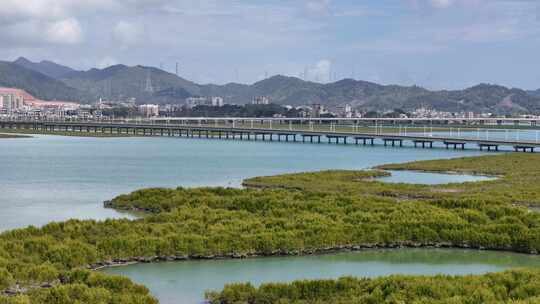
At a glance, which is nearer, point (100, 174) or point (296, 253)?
point (296, 253)

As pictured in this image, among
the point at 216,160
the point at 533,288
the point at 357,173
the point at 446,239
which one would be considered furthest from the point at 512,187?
the point at 216,160

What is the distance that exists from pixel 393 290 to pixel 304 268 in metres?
4.42

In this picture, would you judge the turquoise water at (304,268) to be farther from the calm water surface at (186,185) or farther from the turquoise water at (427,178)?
the turquoise water at (427,178)

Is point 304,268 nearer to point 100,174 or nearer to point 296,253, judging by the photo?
point 296,253

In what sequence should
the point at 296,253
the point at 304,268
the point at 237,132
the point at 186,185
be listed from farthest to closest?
the point at 237,132 < the point at 186,185 < the point at 296,253 < the point at 304,268

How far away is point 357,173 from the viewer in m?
48.2

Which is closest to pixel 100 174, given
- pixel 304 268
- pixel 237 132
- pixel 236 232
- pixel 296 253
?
pixel 236 232

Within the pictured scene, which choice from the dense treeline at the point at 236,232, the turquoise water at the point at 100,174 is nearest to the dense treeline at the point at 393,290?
the dense treeline at the point at 236,232

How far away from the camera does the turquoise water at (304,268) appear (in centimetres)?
1844

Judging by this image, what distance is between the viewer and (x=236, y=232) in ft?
74.5

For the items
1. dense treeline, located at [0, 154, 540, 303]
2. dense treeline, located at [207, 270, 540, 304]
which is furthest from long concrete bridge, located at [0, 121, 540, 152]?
dense treeline, located at [207, 270, 540, 304]

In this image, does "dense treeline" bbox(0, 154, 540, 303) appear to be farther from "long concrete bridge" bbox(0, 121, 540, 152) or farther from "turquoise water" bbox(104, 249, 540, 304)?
"long concrete bridge" bbox(0, 121, 540, 152)

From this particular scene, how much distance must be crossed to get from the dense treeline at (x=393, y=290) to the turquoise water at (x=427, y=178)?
2753 cm

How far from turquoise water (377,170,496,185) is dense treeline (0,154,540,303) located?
1322 cm
